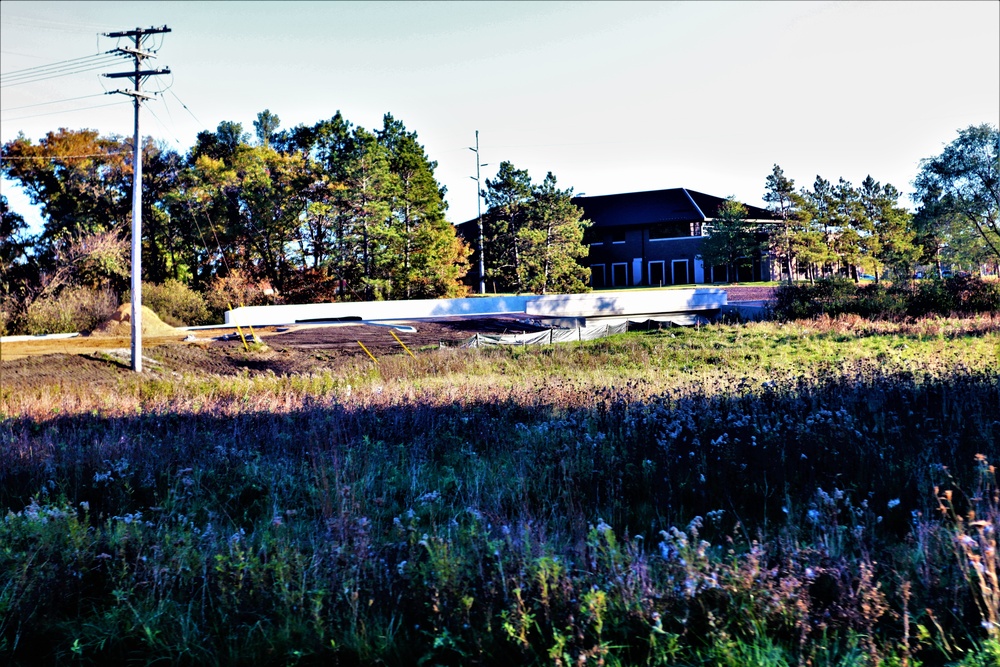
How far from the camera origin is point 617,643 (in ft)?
11.8

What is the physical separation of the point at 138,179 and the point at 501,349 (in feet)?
34.6

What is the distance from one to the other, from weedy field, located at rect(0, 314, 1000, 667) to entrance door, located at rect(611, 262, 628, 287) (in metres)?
39.7

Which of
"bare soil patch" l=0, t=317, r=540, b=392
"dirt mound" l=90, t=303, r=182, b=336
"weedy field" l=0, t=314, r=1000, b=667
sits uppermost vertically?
"dirt mound" l=90, t=303, r=182, b=336

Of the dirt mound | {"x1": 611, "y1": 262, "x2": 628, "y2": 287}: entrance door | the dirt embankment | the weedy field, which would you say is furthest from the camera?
{"x1": 611, "y1": 262, "x2": 628, "y2": 287}: entrance door

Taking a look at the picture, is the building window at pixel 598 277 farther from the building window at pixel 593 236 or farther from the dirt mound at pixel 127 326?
the dirt mound at pixel 127 326

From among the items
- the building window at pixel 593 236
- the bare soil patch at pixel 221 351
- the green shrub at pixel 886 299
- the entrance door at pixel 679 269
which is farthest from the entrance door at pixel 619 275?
the bare soil patch at pixel 221 351

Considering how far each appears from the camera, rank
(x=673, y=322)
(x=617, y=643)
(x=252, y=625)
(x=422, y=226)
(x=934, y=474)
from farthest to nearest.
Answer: (x=422, y=226), (x=673, y=322), (x=934, y=474), (x=252, y=625), (x=617, y=643)

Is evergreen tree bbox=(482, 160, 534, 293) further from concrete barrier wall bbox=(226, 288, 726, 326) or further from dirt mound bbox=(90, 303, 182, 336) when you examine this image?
dirt mound bbox=(90, 303, 182, 336)

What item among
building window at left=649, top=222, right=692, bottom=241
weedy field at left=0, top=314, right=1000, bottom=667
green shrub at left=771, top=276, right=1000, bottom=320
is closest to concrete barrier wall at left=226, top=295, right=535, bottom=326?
green shrub at left=771, top=276, right=1000, bottom=320

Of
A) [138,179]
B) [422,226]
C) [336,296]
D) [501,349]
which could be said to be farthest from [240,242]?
[501,349]

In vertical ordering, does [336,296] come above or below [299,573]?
above

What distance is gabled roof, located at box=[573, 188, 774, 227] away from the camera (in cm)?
4916

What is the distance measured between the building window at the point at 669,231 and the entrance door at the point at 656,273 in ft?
5.28

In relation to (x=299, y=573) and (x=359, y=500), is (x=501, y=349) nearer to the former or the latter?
(x=359, y=500)
